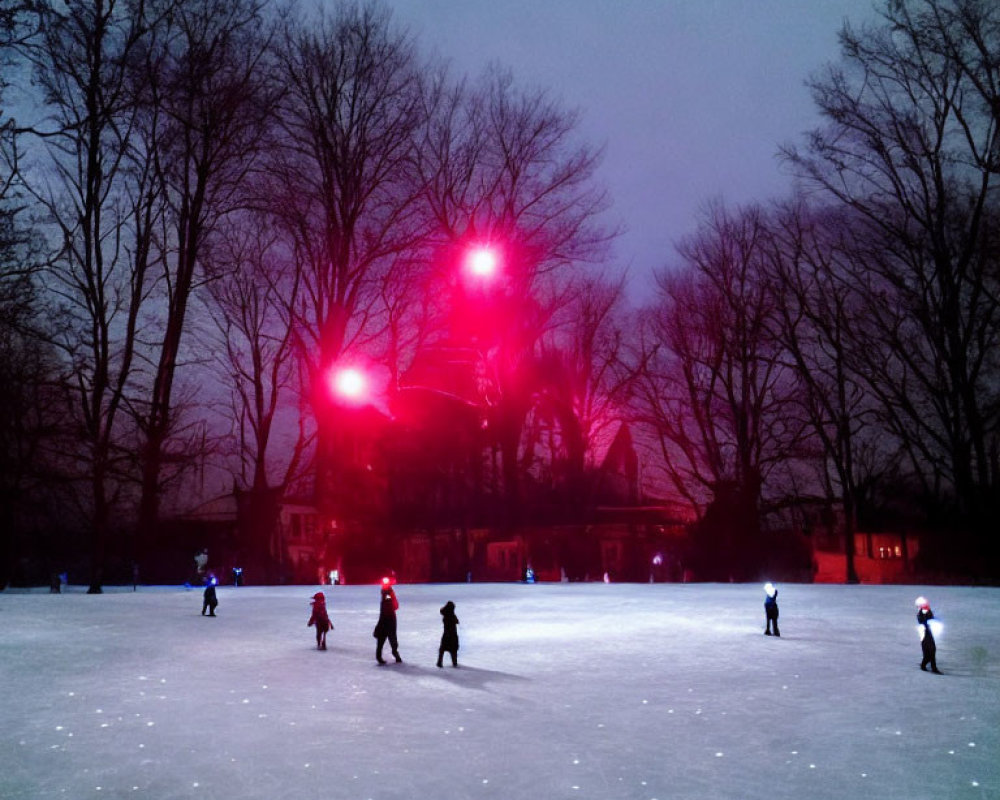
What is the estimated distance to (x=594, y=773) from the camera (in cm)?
830

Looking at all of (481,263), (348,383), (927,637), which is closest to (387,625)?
(927,637)

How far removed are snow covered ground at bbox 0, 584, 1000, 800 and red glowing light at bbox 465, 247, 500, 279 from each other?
83.5 feet

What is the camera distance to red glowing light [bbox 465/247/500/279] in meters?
43.8

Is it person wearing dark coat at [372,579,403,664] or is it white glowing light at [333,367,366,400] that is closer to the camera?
person wearing dark coat at [372,579,403,664]

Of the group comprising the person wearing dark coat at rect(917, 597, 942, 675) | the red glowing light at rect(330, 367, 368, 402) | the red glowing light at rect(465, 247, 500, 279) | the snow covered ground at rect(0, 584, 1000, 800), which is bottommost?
the snow covered ground at rect(0, 584, 1000, 800)

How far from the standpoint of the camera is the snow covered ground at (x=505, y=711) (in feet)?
26.6

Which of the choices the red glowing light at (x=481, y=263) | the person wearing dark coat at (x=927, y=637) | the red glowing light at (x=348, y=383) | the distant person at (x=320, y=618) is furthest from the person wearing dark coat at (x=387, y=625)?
the red glowing light at (x=481, y=263)

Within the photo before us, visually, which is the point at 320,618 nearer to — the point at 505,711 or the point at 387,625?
the point at 387,625

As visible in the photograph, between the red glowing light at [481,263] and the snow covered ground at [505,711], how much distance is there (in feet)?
83.5

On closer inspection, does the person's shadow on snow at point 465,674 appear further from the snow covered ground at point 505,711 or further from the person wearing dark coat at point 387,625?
the person wearing dark coat at point 387,625

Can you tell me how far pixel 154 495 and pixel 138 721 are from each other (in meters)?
26.1

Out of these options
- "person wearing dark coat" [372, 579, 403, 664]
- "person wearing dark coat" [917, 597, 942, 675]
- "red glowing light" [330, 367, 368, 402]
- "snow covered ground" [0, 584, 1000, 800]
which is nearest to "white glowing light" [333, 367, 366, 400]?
"red glowing light" [330, 367, 368, 402]

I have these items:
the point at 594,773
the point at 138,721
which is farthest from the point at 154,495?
the point at 594,773

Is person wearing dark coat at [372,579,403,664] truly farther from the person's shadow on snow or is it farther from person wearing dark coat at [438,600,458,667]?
person wearing dark coat at [438,600,458,667]
